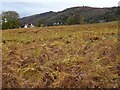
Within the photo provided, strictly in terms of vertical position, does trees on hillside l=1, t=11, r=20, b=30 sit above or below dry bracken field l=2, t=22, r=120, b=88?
above

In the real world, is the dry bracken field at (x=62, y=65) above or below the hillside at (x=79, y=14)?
below

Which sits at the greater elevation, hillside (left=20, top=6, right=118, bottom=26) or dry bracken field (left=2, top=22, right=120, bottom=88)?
hillside (left=20, top=6, right=118, bottom=26)

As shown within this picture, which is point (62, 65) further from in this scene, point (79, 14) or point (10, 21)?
point (79, 14)

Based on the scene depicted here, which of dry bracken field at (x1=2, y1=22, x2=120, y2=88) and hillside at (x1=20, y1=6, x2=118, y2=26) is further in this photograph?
hillside at (x1=20, y1=6, x2=118, y2=26)

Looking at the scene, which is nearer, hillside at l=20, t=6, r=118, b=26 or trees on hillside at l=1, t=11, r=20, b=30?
trees on hillside at l=1, t=11, r=20, b=30

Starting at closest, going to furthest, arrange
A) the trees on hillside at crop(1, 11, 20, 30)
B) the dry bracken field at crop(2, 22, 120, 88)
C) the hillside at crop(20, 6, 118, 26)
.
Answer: the dry bracken field at crop(2, 22, 120, 88)
the trees on hillside at crop(1, 11, 20, 30)
the hillside at crop(20, 6, 118, 26)

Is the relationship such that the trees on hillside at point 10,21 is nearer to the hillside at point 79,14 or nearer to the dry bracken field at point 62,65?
the hillside at point 79,14

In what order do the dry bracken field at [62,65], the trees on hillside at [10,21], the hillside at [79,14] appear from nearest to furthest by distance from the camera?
the dry bracken field at [62,65]
the trees on hillside at [10,21]
the hillside at [79,14]

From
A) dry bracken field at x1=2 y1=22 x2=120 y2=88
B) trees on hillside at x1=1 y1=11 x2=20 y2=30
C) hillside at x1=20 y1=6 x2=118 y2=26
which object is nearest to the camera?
dry bracken field at x1=2 y1=22 x2=120 y2=88

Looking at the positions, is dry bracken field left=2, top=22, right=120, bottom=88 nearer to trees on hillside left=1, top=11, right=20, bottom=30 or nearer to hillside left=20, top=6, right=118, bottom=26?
trees on hillside left=1, top=11, right=20, bottom=30

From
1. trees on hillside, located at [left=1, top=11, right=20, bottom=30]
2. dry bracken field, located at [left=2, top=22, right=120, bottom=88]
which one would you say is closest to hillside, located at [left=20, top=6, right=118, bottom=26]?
trees on hillside, located at [left=1, top=11, right=20, bottom=30]

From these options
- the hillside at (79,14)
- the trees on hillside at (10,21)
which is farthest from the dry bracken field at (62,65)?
the hillside at (79,14)

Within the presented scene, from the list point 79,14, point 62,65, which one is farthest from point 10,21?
point 62,65

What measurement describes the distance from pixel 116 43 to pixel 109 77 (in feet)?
9.49
